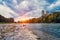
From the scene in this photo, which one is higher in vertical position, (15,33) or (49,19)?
(49,19)

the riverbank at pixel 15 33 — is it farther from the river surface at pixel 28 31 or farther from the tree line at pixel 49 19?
the tree line at pixel 49 19

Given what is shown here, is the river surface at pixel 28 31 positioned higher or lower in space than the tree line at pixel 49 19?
lower

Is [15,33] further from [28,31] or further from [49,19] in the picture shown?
[49,19]

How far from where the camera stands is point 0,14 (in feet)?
7.07

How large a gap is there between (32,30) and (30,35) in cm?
10

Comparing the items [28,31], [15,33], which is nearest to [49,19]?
[28,31]

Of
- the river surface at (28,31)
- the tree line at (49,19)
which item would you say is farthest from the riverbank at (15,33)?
the tree line at (49,19)

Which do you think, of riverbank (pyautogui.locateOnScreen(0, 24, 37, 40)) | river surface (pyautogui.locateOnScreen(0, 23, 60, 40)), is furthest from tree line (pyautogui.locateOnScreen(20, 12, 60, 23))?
riverbank (pyautogui.locateOnScreen(0, 24, 37, 40))

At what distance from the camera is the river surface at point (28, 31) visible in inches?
84.2

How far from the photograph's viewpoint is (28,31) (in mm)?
2182

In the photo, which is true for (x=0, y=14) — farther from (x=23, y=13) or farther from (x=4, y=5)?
(x=23, y=13)

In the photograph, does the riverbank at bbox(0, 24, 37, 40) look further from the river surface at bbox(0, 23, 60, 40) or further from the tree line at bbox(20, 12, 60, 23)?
the tree line at bbox(20, 12, 60, 23)

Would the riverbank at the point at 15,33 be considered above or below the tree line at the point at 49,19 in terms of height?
below

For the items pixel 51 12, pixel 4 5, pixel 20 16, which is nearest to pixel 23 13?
pixel 20 16
